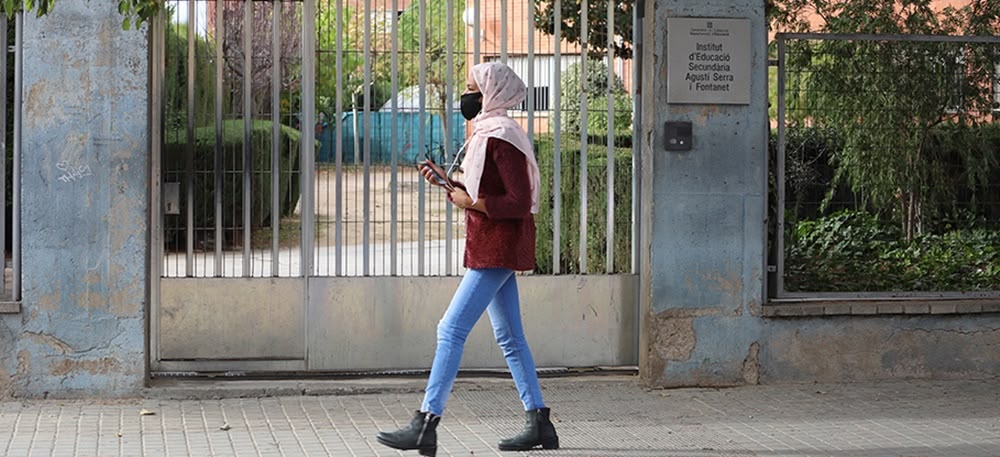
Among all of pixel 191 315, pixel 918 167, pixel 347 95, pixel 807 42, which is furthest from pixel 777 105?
pixel 191 315

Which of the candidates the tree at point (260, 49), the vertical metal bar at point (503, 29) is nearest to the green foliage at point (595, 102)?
the vertical metal bar at point (503, 29)

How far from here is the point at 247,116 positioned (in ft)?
27.1

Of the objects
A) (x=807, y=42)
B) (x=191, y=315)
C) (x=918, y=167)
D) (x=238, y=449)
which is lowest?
(x=238, y=449)

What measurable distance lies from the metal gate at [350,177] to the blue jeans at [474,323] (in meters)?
1.93

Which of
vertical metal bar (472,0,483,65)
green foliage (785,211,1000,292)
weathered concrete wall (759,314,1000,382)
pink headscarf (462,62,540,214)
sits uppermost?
vertical metal bar (472,0,483,65)

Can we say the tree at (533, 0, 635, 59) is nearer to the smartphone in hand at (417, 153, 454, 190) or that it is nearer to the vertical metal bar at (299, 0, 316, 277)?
the vertical metal bar at (299, 0, 316, 277)

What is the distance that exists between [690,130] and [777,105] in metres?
0.69

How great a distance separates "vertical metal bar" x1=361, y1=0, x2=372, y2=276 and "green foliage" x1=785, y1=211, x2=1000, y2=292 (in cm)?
252

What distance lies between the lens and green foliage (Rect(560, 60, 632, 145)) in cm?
860

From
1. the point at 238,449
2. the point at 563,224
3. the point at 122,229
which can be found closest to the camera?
the point at 238,449

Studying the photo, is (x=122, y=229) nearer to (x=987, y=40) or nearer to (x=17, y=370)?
(x=17, y=370)

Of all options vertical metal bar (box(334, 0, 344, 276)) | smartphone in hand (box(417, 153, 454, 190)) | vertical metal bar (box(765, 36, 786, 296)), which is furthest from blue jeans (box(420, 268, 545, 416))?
vertical metal bar (box(765, 36, 786, 296))

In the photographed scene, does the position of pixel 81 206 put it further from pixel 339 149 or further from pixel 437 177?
pixel 437 177

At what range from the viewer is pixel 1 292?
8.05 m
